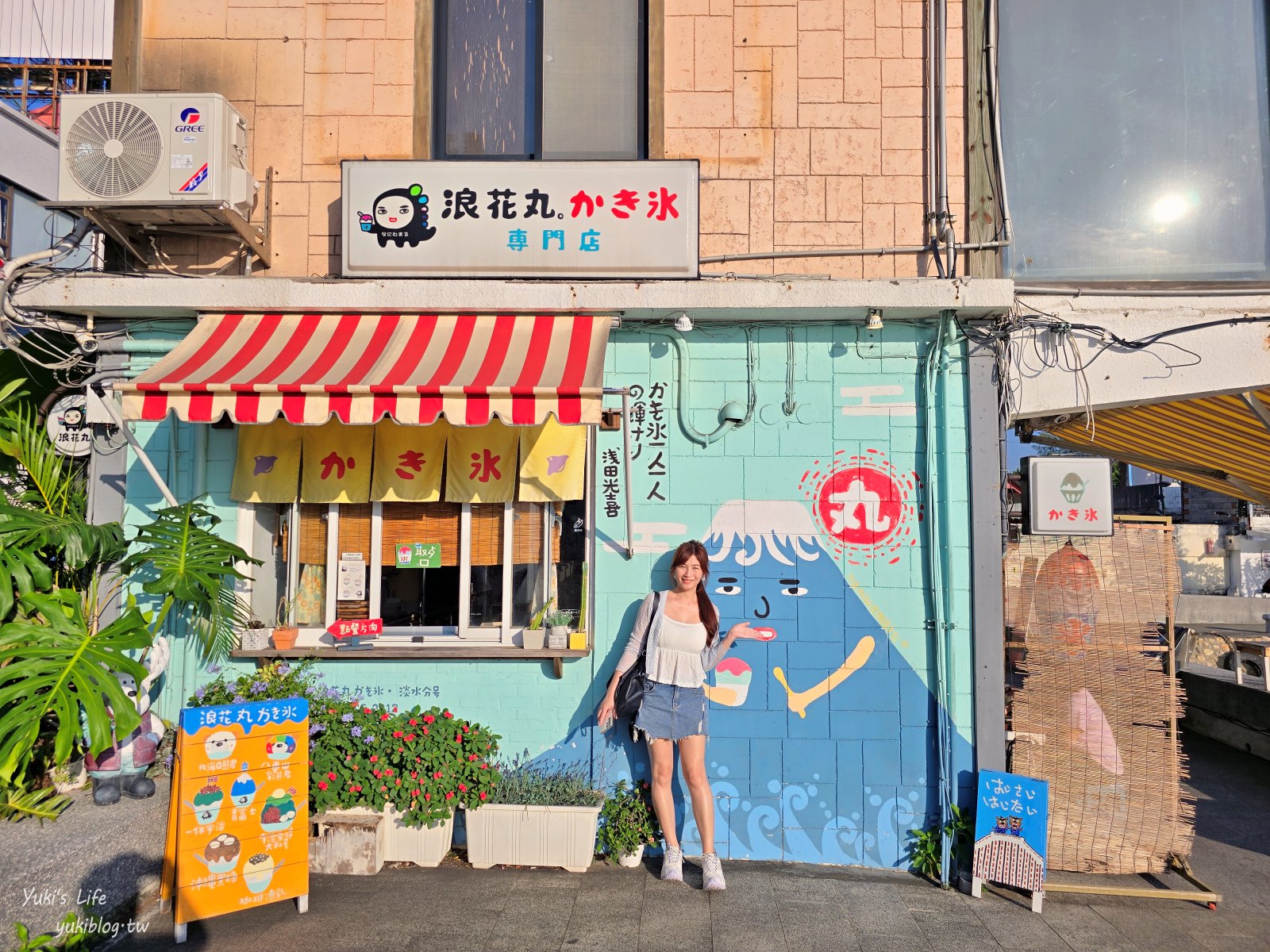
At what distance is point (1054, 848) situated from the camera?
18.4 ft

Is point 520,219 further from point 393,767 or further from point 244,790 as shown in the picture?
point 244,790

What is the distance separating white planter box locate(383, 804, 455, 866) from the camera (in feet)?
18.2

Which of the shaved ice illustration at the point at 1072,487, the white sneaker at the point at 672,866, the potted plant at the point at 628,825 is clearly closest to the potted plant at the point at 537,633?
the potted plant at the point at 628,825

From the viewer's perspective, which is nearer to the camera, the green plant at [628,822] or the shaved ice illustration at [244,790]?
the shaved ice illustration at [244,790]

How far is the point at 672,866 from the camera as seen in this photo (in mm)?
5453

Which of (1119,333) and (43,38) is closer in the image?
(1119,333)

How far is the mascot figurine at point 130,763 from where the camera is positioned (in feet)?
16.4

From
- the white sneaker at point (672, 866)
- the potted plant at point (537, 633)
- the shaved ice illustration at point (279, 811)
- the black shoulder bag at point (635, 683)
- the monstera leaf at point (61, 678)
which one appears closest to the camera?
the monstera leaf at point (61, 678)

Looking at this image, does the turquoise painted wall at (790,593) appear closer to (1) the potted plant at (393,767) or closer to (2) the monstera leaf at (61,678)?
(1) the potted plant at (393,767)

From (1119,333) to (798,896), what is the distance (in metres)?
4.46

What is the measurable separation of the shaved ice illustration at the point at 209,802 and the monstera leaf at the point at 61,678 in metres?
0.52

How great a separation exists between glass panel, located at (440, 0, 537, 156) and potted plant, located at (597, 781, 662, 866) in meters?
4.85

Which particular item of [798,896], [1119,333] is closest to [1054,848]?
[798,896]

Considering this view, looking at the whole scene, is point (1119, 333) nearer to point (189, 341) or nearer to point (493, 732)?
point (493, 732)
